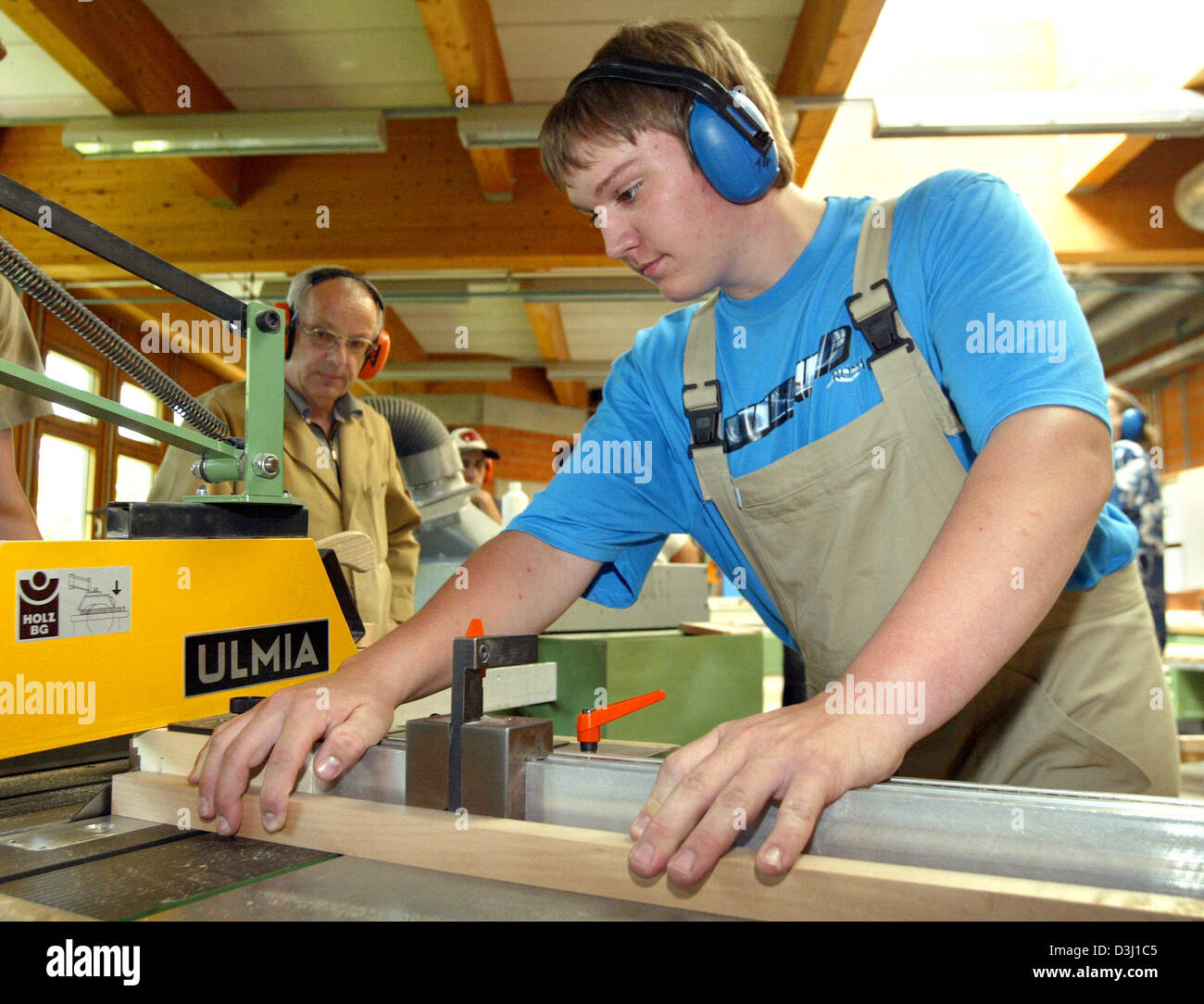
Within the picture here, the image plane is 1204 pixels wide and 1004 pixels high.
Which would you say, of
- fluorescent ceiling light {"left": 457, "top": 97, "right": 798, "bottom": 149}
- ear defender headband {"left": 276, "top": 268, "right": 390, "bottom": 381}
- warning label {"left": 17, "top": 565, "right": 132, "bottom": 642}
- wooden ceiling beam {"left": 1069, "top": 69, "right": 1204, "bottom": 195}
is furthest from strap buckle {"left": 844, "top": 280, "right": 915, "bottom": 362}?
wooden ceiling beam {"left": 1069, "top": 69, "right": 1204, "bottom": 195}

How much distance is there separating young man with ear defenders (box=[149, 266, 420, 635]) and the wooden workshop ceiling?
1123mm

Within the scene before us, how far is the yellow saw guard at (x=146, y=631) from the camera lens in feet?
2.70

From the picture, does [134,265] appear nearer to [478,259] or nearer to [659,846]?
[659,846]

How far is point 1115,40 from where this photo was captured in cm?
346

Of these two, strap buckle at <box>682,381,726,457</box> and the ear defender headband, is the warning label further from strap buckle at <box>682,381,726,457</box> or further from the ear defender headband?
the ear defender headband

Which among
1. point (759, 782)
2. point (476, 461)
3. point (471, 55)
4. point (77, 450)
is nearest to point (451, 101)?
point (471, 55)


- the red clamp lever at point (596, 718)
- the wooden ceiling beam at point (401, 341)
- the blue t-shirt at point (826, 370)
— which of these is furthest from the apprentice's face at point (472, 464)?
the red clamp lever at point (596, 718)

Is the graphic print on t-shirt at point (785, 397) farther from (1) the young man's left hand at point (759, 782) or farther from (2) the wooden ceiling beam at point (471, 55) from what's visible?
(2) the wooden ceiling beam at point (471, 55)

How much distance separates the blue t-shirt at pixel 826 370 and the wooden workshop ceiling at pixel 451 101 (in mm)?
2313

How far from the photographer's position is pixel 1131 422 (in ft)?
11.0

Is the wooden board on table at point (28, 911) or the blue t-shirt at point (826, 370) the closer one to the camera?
the wooden board on table at point (28, 911)

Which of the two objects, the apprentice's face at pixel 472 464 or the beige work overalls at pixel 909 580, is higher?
the apprentice's face at pixel 472 464

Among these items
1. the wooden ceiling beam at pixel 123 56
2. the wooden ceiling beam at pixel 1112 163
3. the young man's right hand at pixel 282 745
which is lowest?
the young man's right hand at pixel 282 745
